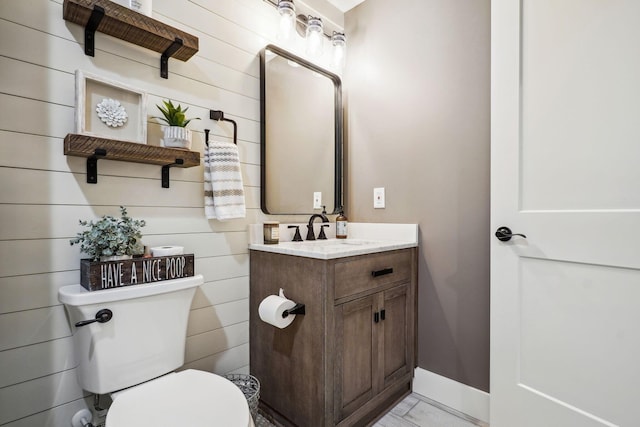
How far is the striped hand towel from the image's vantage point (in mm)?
1439

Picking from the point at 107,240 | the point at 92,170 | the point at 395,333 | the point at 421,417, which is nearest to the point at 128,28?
the point at 92,170

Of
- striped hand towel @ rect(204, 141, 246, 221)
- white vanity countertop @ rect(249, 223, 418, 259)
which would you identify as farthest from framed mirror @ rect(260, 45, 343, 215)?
striped hand towel @ rect(204, 141, 246, 221)

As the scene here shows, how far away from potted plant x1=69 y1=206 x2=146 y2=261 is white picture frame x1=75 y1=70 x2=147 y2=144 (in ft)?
1.08

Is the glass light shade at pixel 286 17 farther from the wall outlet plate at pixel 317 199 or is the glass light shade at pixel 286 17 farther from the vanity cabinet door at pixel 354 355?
the vanity cabinet door at pixel 354 355

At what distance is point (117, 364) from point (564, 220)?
1.71 meters

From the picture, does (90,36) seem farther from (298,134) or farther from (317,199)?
(317,199)

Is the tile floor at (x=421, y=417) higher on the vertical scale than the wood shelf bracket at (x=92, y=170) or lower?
lower

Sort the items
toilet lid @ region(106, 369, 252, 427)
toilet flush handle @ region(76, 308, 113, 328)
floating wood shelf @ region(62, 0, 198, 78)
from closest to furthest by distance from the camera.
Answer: toilet lid @ region(106, 369, 252, 427) → toilet flush handle @ region(76, 308, 113, 328) → floating wood shelf @ region(62, 0, 198, 78)

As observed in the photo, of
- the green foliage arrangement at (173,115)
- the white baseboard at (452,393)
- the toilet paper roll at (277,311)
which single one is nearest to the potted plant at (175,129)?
the green foliage arrangement at (173,115)

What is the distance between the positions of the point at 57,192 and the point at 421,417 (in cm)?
189

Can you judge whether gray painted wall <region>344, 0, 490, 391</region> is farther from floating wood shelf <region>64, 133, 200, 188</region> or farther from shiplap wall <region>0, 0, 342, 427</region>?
floating wood shelf <region>64, 133, 200, 188</region>

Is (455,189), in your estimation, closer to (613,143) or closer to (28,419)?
(613,143)

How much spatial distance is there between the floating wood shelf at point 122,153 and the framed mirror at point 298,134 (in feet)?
1.66

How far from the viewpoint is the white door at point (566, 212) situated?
1075mm
